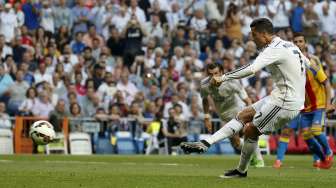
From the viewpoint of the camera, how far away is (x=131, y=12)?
3125cm

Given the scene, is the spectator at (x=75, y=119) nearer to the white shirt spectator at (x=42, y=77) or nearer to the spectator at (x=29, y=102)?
the spectator at (x=29, y=102)

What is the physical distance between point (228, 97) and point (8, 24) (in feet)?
38.3

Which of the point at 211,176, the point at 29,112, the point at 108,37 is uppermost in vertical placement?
the point at 108,37

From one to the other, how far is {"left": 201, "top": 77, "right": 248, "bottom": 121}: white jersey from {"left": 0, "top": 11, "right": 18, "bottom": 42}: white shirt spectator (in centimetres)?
1136

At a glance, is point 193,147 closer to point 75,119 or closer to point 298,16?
point 75,119

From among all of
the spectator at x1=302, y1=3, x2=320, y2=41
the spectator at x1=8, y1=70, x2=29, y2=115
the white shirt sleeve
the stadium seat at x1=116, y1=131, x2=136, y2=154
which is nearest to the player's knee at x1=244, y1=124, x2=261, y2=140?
the white shirt sleeve

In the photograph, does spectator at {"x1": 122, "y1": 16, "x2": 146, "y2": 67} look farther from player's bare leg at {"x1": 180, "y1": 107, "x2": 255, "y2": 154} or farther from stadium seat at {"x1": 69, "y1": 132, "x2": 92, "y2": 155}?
player's bare leg at {"x1": 180, "y1": 107, "x2": 255, "y2": 154}

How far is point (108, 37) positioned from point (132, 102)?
138 inches

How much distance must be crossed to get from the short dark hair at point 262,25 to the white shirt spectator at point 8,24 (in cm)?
1700

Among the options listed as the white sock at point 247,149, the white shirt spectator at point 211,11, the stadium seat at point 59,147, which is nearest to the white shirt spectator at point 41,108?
the stadium seat at point 59,147

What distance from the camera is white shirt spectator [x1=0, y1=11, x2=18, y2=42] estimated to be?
29.3 metres

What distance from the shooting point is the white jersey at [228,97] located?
64.4 feet

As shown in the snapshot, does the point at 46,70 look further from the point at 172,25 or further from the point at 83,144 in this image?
the point at 172,25

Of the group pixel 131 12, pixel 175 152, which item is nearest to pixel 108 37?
pixel 131 12
